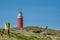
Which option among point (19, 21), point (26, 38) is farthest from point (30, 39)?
point (19, 21)

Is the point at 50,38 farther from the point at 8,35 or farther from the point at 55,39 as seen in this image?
the point at 8,35

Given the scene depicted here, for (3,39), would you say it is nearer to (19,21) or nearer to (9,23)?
(9,23)

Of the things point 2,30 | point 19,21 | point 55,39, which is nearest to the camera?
point 2,30

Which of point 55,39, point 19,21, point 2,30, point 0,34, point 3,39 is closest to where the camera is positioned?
point 3,39

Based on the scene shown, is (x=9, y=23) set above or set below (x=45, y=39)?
above

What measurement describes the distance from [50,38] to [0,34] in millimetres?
7207

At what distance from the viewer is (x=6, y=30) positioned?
30.5m

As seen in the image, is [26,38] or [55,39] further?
[55,39]

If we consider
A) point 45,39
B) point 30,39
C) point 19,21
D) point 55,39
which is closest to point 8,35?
point 30,39

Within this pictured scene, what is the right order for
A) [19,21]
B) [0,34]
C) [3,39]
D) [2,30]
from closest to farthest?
[3,39] → [0,34] → [2,30] → [19,21]

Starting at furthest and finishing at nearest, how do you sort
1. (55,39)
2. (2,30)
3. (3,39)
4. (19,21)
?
(19,21), (55,39), (2,30), (3,39)

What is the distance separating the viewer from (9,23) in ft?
98.2

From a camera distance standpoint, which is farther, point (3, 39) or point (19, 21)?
point (19, 21)

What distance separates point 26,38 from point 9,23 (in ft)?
9.08
